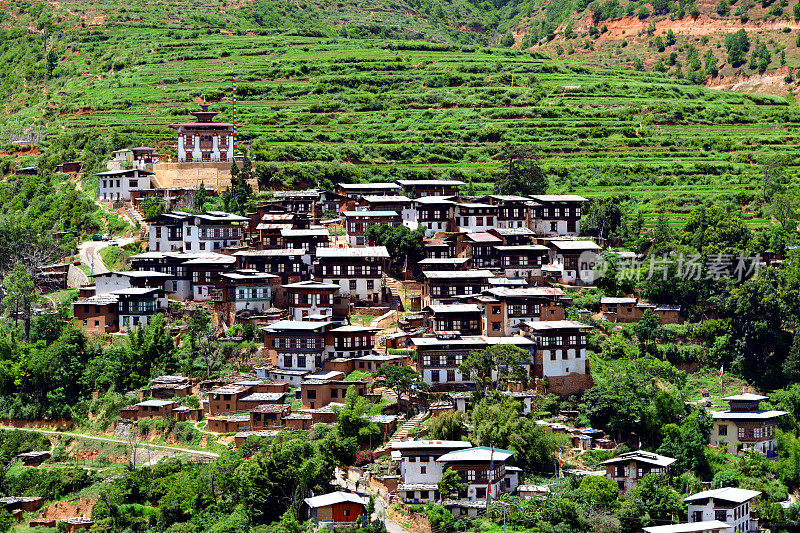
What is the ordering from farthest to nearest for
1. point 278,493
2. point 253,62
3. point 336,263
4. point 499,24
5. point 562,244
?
1. point 499,24
2. point 253,62
3. point 562,244
4. point 336,263
5. point 278,493

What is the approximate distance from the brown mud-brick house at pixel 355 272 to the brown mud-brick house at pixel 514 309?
22.7 feet

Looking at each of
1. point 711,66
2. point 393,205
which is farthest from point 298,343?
point 711,66

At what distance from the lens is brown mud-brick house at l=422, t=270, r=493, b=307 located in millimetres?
73062

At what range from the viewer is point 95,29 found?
14400 centimetres

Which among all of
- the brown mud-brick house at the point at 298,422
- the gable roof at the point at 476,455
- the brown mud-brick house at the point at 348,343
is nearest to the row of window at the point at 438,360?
the brown mud-brick house at the point at 348,343

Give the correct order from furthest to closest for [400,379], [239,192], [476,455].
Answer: [239,192] → [400,379] → [476,455]

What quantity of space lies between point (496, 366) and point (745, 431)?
14.0m

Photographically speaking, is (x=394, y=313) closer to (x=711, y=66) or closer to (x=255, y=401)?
(x=255, y=401)

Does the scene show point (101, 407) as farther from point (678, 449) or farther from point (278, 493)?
point (678, 449)

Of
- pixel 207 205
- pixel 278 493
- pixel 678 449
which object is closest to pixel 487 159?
pixel 207 205

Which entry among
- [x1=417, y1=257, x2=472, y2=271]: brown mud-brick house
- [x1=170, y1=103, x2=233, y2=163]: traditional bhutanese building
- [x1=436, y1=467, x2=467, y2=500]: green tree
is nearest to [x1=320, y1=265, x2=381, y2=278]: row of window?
[x1=417, y1=257, x2=472, y2=271]: brown mud-brick house

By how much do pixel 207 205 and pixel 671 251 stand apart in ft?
109

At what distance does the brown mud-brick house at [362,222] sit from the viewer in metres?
80.8

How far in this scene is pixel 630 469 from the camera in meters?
59.7
